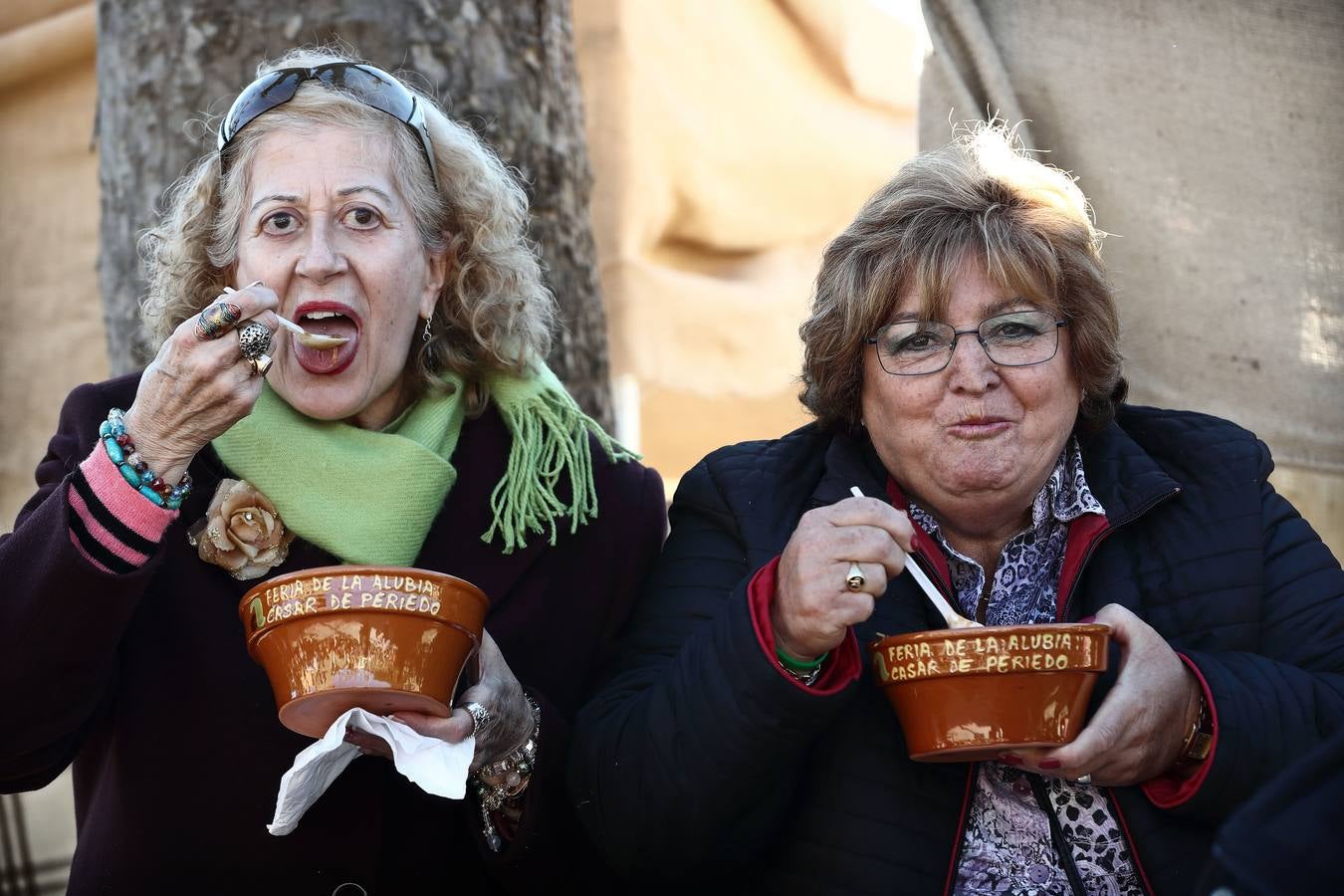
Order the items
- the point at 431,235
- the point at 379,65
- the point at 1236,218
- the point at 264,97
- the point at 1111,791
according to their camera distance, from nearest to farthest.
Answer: the point at 1111,791 → the point at 264,97 → the point at 431,235 → the point at 379,65 → the point at 1236,218

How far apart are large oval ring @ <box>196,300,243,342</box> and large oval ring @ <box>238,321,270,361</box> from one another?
32 mm

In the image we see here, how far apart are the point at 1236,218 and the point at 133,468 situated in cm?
252

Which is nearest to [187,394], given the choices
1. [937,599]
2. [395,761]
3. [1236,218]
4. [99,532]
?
[99,532]

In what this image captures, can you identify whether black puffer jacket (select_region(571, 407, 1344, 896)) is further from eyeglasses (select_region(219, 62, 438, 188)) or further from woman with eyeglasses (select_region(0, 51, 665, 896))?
eyeglasses (select_region(219, 62, 438, 188))

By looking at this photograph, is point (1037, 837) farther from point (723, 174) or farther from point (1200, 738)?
point (723, 174)

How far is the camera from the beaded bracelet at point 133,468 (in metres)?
2.25

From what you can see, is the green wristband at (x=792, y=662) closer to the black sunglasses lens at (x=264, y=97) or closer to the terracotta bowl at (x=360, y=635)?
the terracotta bowl at (x=360, y=635)

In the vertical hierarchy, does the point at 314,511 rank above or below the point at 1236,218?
below

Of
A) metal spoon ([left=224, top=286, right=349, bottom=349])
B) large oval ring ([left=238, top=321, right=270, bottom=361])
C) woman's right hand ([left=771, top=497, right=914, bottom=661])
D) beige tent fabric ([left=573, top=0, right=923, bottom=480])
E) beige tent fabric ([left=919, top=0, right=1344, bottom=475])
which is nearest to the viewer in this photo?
woman's right hand ([left=771, top=497, right=914, bottom=661])

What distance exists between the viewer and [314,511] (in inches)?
104

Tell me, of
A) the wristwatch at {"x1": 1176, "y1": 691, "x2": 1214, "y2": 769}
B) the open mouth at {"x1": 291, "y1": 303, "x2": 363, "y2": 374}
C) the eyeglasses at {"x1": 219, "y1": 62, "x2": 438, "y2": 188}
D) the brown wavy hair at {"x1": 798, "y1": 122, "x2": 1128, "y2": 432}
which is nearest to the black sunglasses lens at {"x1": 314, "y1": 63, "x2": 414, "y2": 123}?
the eyeglasses at {"x1": 219, "y1": 62, "x2": 438, "y2": 188}

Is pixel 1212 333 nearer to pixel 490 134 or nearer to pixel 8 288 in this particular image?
pixel 490 134

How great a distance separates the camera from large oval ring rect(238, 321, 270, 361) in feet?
7.61

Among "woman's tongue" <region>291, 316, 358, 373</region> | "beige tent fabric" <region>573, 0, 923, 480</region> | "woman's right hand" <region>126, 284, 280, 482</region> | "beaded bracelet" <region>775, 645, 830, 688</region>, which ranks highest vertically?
"beige tent fabric" <region>573, 0, 923, 480</region>
